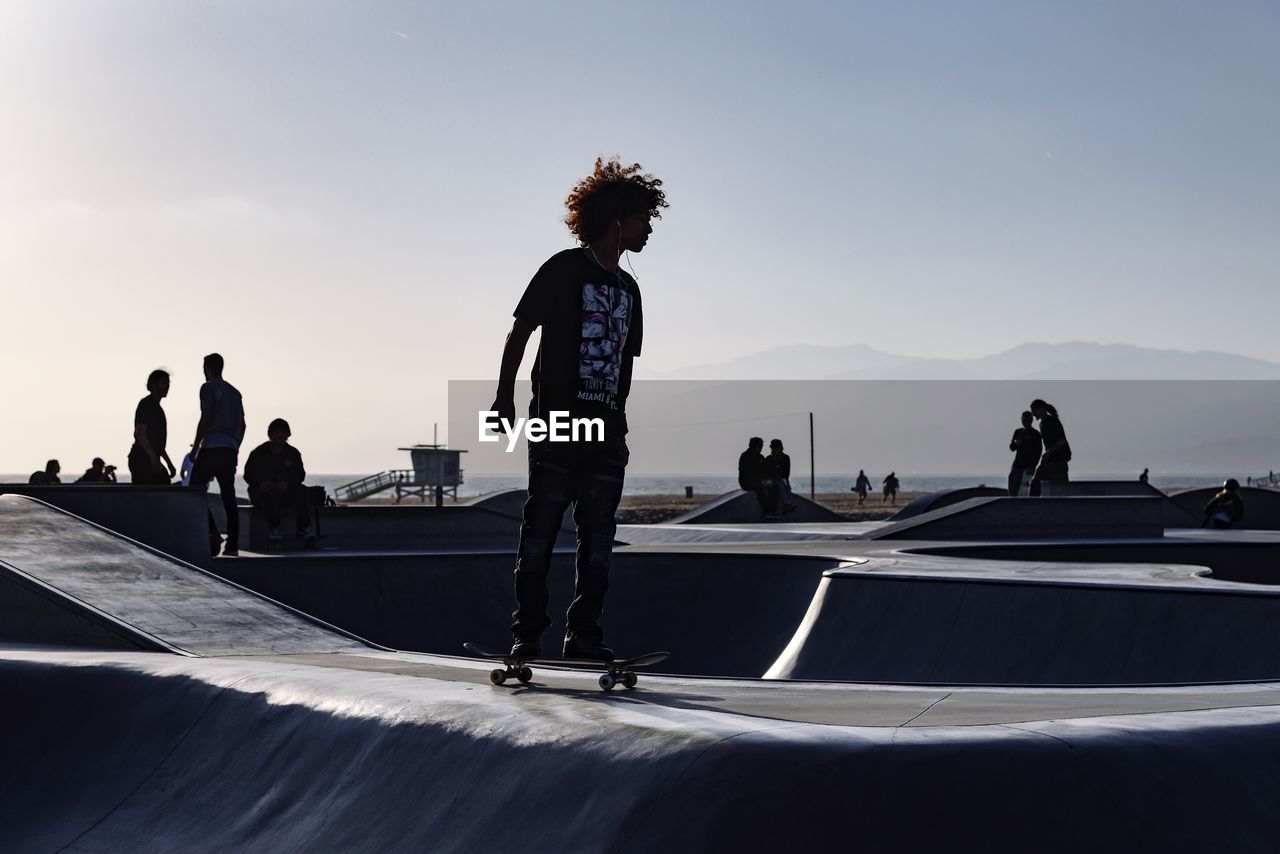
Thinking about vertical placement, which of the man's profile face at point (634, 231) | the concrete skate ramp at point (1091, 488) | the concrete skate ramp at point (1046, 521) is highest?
the man's profile face at point (634, 231)

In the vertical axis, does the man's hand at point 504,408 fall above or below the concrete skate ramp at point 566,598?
above

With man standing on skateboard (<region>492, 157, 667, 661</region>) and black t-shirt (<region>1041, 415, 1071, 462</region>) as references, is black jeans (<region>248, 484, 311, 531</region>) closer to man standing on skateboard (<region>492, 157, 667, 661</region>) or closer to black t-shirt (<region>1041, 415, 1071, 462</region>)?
man standing on skateboard (<region>492, 157, 667, 661</region>)

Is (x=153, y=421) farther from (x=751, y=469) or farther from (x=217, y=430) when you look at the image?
(x=751, y=469)

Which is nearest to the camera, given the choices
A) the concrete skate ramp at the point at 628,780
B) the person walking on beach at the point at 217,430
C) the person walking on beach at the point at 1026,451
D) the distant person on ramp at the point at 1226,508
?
the concrete skate ramp at the point at 628,780

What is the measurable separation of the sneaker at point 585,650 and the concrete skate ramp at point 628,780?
0.87 meters

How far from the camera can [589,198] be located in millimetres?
5516

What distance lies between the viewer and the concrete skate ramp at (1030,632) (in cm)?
742

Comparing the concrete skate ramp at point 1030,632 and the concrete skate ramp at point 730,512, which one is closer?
the concrete skate ramp at point 1030,632

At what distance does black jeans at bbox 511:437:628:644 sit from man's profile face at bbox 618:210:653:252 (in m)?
0.85

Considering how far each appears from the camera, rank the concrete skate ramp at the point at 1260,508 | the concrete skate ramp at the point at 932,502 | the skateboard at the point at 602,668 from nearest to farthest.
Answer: the skateboard at the point at 602,668 < the concrete skate ramp at the point at 932,502 < the concrete skate ramp at the point at 1260,508

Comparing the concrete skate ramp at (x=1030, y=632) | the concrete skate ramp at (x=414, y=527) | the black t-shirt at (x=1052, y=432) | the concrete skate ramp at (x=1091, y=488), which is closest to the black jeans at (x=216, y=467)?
the concrete skate ramp at (x=414, y=527)

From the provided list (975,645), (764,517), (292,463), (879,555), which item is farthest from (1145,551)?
(764,517)

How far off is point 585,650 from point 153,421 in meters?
7.20

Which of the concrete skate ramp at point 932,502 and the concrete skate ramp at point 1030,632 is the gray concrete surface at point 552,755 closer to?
the concrete skate ramp at point 1030,632
